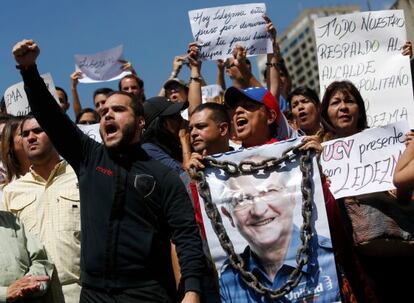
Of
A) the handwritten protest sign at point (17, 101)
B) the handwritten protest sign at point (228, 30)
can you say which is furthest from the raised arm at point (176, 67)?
the handwritten protest sign at point (17, 101)

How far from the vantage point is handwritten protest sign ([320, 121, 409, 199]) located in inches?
189

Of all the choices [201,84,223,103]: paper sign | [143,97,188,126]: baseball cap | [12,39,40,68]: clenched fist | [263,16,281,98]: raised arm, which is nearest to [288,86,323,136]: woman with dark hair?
[263,16,281,98]: raised arm

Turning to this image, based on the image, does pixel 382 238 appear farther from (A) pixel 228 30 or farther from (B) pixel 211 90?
(B) pixel 211 90

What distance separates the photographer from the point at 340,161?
16.2 ft

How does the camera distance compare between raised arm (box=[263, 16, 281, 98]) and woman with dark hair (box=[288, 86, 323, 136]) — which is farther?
raised arm (box=[263, 16, 281, 98])

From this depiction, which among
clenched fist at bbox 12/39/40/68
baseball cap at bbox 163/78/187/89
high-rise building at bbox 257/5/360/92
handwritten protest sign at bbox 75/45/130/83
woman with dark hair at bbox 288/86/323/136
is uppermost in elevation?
high-rise building at bbox 257/5/360/92

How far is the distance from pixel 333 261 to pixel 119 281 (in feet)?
3.80

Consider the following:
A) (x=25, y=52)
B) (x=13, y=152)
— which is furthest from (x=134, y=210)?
(x=13, y=152)

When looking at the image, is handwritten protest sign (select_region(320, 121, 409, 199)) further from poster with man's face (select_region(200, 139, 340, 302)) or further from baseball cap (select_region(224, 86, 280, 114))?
poster with man's face (select_region(200, 139, 340, 302))

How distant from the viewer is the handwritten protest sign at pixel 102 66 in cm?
878

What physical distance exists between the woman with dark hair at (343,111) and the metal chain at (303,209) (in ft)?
4.30

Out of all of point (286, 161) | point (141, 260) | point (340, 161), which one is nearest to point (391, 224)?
point (340, 161)

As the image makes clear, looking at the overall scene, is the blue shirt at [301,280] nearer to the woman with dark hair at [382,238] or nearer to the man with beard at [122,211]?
the man with beard at [122,211]

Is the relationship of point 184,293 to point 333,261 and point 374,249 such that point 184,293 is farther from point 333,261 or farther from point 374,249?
point 374,249
